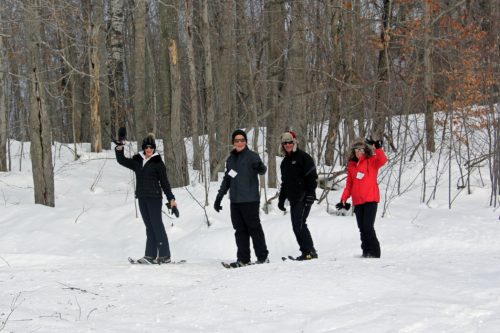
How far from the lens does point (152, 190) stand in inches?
307

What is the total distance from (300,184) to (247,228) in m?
0.88

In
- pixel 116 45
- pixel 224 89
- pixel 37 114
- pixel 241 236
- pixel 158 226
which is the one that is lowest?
pixel 241 236

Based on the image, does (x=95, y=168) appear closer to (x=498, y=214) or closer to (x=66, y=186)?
(x=66, y=186)

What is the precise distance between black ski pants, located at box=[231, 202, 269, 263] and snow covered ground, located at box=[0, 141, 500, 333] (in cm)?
44

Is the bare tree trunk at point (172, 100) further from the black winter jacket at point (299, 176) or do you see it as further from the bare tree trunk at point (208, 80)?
the black winter jacket at point (299, 176)

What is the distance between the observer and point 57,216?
11.3m

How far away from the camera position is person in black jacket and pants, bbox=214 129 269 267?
7.38m

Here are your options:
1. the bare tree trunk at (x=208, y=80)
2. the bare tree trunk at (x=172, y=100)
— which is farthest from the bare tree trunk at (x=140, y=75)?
the bare tree trunk at (x=208, y=80)

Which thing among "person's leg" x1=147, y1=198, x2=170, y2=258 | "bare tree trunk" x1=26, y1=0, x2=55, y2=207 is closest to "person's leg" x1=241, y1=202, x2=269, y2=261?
"person's leg" x1=147, y1=198, x2=170, y2=258

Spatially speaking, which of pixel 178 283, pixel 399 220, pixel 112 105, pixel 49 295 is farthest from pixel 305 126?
pixel 112 105

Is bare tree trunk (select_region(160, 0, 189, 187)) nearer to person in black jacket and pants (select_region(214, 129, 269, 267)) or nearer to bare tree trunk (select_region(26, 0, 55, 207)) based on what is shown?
bare tree trunk (select_region(26, 0, 55, 207))

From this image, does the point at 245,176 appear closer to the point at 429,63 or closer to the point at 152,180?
the point at 152,180

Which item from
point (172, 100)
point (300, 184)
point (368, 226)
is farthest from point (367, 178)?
point (172, 100)

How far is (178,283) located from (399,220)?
522 cm
